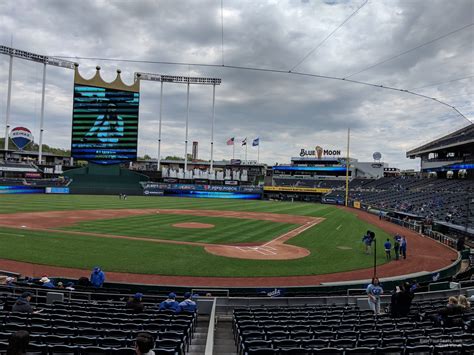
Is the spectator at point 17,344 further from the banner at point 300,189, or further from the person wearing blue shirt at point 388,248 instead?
the banner at point 300,189

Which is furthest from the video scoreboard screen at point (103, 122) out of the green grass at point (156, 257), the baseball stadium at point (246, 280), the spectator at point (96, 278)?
the spectator at point (96, 278)

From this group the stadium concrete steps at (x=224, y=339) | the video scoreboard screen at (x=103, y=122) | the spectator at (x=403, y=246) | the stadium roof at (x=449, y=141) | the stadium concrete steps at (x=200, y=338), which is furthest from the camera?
the video scoreboard screen at (x=103, y=122)

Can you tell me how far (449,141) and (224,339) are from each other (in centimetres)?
5930

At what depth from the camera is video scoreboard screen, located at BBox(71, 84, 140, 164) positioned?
265ft

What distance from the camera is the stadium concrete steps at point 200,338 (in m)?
7.71

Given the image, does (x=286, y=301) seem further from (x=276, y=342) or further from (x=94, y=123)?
(x=94, y=123)

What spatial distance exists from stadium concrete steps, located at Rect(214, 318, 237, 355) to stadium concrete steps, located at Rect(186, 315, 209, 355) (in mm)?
315

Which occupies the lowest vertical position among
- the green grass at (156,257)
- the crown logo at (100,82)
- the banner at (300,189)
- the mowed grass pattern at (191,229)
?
the green grass at (156,257)

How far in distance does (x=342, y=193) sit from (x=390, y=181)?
11097 mm

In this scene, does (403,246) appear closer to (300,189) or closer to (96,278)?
(96,278)

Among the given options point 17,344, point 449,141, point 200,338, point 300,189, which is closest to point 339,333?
point 200,338

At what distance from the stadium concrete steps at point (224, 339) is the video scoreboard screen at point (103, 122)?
250ft

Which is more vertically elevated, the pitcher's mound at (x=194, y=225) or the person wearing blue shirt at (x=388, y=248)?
the person wearing blue shirt at (x=388, y=248)

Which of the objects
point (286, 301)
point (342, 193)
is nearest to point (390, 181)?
point (342, 193)
